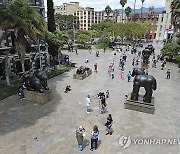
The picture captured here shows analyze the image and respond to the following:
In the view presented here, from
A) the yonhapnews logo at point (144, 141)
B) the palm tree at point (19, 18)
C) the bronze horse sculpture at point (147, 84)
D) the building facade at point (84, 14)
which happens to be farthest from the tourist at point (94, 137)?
the building facade at point (84, 14)

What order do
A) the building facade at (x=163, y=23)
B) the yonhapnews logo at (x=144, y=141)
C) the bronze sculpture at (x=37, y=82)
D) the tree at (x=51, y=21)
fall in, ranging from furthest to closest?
1. the building facade at (x=163, y=23)
2. the tree at (x=51, y=21)
3. the bronze sculpture at (x=37, y=82)
4. the yonhapnews logo at (x=144, y=141)

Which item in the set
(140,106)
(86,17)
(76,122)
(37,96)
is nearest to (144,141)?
(140,106)

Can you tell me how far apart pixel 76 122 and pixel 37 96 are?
565 cm

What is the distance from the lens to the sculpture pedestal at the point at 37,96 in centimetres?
1970

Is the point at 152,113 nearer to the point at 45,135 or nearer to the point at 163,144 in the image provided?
the point at 163,144

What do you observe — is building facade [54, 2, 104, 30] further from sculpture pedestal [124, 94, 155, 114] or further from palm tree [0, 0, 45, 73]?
sculpture pedestal [124, 94, 155, 114]

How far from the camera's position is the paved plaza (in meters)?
13.2

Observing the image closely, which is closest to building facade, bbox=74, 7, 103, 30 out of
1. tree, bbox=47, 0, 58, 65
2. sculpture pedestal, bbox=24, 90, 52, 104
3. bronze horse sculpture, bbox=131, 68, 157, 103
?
tree, bbox=47, 0, 58, 65

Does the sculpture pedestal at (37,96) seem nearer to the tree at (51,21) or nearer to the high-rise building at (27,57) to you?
the high-rise building at (27,57)

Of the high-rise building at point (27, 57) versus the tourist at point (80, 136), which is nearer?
the tourist at point (80, 136)

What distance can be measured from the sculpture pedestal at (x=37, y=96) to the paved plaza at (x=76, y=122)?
0.46m

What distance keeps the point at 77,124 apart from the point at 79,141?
3524 mm

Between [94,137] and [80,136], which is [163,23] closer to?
[94,137]

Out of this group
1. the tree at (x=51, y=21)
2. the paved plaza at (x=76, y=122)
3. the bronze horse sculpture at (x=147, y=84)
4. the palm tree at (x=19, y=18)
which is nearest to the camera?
the paved plaza at (x=76, y=122)
